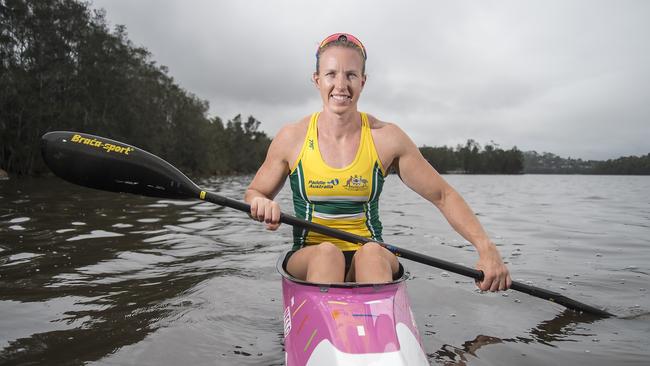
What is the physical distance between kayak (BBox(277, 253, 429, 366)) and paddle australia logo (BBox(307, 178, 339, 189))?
0.85m

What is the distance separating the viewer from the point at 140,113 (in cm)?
4234

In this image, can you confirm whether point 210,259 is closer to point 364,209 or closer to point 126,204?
point 364,209

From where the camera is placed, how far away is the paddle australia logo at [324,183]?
3.16 metres

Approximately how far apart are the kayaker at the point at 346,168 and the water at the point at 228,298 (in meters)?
0.76

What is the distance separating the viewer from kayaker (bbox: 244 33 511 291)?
3096mm

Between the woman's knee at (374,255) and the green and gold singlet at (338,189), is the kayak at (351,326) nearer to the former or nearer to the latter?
the woman's knee at (374,255)

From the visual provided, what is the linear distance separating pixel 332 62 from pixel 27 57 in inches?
1439

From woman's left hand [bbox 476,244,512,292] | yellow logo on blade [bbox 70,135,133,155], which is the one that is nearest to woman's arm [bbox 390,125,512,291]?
woman's left hand [bbox 476,244,512,292]

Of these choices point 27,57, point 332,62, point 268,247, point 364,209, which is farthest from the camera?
point 27,57

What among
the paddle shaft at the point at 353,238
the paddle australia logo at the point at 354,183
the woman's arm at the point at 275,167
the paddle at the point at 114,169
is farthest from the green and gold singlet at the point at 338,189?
the paddle at the point at 114,169

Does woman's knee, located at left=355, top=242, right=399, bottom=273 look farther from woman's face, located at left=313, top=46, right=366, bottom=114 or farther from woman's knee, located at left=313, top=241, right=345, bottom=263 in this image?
woman's face, located at left=313, top=46, right=366, bottom=114

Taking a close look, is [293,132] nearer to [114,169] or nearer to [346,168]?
[346,168]

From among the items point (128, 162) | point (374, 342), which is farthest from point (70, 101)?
point (374, 342)

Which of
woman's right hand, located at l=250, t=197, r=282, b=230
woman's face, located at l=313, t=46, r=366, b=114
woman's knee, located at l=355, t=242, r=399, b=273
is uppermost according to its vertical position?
woman's face, located at l=313, t=46, r=366, b=114
